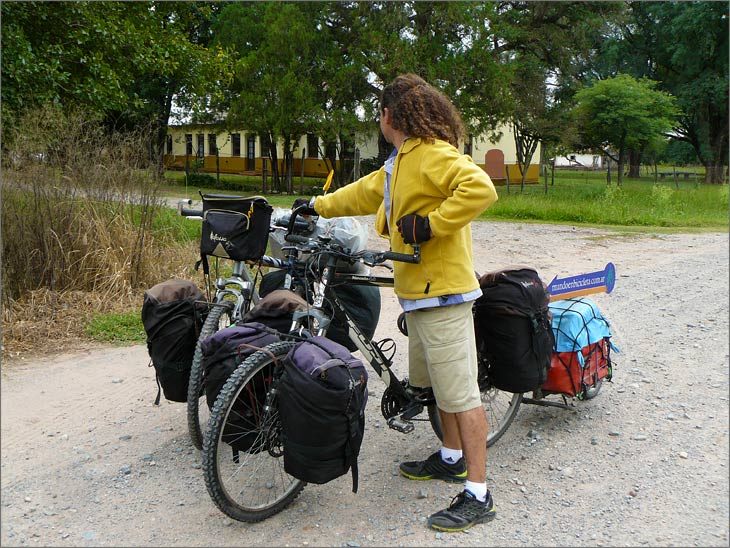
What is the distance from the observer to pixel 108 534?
3.44m

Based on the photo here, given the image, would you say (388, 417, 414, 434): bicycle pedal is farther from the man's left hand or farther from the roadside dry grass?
the roadside dry grass

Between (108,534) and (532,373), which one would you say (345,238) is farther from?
(108,534)

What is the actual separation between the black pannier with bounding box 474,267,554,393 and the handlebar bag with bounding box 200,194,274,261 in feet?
4.22

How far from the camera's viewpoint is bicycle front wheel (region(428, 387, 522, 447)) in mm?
4535

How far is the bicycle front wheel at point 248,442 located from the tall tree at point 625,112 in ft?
84.7

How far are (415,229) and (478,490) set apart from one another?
133 centimetres

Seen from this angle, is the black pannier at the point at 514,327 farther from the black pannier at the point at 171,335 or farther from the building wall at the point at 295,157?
the building wall at the point at 295,157

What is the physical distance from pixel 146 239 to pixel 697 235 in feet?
36.5

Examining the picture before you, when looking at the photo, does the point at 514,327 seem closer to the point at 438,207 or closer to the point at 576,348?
the point at 576,348

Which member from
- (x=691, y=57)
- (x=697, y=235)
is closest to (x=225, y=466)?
(x=697, y=235)

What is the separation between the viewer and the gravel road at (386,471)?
3494mm

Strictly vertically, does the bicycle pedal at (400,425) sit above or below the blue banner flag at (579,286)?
below

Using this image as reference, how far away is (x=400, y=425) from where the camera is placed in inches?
159

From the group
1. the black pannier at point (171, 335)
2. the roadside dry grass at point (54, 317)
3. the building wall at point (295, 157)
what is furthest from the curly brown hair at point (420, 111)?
the building wall at point (295, 157)
